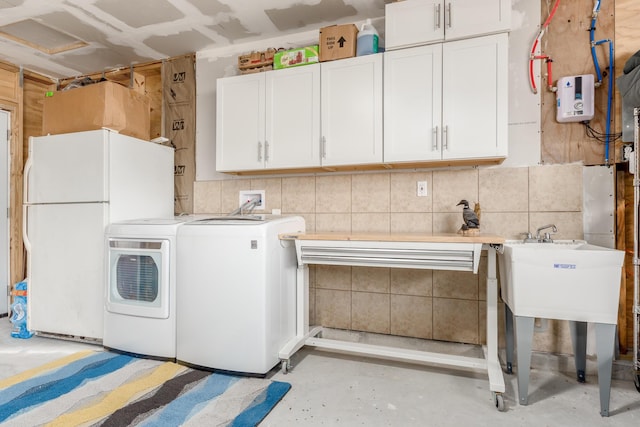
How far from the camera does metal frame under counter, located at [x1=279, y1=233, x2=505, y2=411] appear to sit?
2010 millimetres

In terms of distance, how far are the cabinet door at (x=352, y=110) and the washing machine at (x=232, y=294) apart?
707 mm

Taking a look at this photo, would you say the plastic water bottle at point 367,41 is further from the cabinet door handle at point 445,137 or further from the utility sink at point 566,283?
the utility sink at point 566,283

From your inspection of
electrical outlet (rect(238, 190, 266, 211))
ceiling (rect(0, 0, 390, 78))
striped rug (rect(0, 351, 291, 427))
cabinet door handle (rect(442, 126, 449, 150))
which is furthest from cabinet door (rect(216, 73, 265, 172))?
striped rug (rect(0, 351, 291, 427))

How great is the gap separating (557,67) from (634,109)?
0.58 meters

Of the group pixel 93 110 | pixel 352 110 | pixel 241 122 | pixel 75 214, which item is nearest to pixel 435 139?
pixel 352 110

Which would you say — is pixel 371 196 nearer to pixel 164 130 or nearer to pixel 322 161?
pixel 322 161

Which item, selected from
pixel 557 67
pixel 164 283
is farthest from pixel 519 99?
pixel 164 283

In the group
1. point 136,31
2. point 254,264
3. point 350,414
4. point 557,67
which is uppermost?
point 136,31

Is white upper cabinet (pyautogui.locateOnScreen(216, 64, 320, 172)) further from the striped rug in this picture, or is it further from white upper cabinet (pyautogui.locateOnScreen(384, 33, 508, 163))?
the striped rug

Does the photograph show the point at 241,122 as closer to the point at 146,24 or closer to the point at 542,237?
the point at 146,24

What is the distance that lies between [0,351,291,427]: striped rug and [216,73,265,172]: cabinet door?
1.58 m

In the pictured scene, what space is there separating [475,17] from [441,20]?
0.21 metres

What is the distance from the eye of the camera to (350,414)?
6.20 feet

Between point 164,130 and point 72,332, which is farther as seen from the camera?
point 164,130
